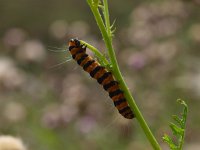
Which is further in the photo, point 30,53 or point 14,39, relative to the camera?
point 14,39

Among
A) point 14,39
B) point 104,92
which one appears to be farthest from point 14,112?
point 14,39

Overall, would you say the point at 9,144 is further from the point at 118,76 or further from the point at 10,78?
the point at 10,78

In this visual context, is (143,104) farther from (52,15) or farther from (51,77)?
(52,15)

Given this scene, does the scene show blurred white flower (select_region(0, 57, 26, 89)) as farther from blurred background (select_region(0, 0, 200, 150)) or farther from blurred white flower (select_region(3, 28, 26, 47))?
blurred white flower (select_region(3, 28, 26, 47))

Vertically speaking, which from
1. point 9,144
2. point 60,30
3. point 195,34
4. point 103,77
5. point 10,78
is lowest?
point 103,77

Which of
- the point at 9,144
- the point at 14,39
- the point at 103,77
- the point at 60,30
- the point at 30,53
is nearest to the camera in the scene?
the point at 103,77

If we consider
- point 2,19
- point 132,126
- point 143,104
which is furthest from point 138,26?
point 2,19

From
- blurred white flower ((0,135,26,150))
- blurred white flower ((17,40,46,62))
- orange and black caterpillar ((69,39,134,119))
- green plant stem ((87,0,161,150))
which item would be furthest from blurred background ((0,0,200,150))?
green plant stem ((87,0,161,150))
